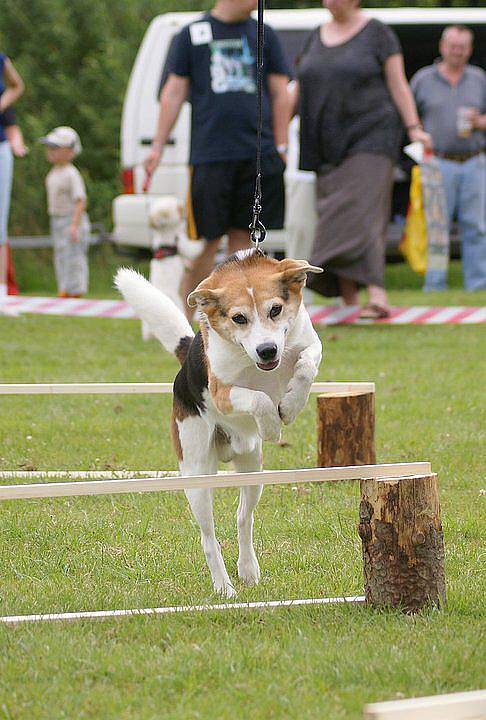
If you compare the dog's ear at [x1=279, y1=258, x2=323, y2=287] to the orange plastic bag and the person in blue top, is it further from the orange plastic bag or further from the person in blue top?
the orange plastic bag

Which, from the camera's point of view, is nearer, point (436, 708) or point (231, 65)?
point (436, 708)

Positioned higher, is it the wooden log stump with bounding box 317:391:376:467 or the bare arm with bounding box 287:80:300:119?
the bare arm with bounding box 287:80:300:119

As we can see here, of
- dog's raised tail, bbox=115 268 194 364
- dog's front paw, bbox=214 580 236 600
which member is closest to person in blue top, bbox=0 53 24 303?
dog's raised tail, bbox=115 268 194 364

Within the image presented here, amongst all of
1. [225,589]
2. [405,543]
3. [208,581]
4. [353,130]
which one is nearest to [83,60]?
[353,130]

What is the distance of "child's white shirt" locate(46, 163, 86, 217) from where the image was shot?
14.4m

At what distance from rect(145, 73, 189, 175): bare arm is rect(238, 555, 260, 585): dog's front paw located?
18.5 feet

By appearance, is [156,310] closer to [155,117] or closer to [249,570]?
[249,570]

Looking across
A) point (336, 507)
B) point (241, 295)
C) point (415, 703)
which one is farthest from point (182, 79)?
point (415, 703)

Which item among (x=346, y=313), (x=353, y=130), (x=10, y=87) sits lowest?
(x=346, y=313)

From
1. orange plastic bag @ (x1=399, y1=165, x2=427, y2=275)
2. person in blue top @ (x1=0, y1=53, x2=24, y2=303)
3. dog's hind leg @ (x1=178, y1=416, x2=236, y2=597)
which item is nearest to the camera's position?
dog's hind leg @ (x1=178, y1=416, x2=236, y2=597)

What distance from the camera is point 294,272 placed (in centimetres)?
404

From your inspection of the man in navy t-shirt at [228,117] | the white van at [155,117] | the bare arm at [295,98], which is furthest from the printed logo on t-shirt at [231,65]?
the white van at [155,117]

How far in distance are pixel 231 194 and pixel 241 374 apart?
203 inches

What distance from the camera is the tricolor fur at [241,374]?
3920 mm
